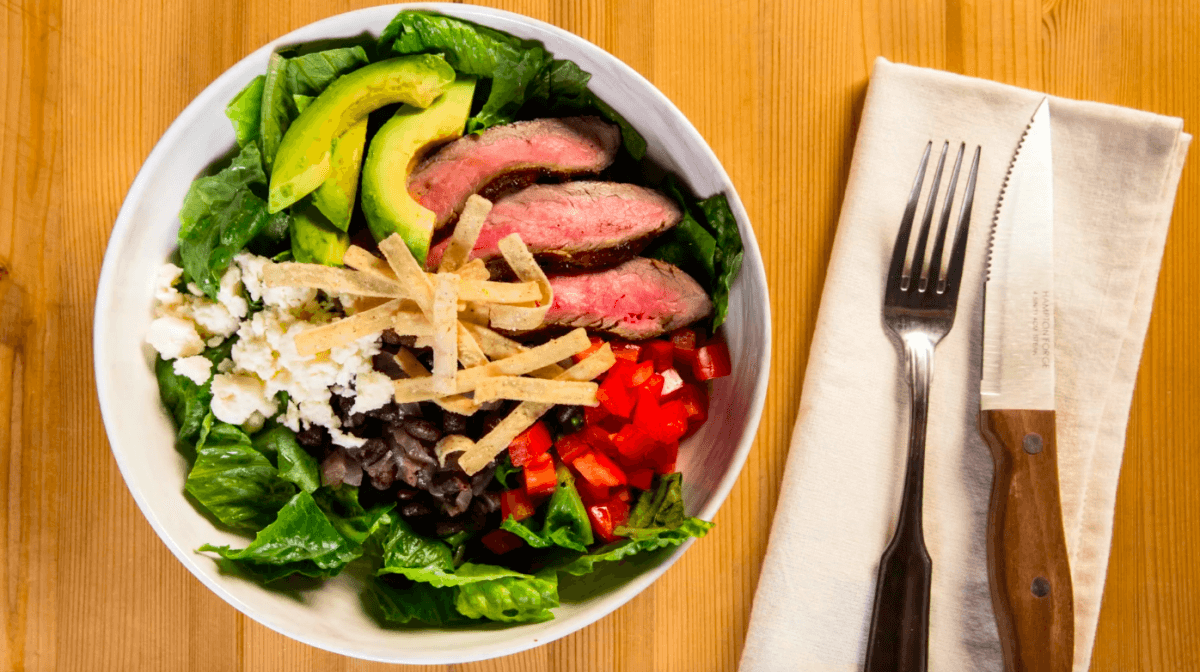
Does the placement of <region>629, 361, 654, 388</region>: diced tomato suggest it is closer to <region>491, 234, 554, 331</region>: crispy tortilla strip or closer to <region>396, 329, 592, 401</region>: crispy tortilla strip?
<region>396, 329, 592, 401</region>: crispy tortilla strip

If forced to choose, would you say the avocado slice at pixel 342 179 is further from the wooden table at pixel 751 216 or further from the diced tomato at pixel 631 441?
the diced tomato at pixel 631 441

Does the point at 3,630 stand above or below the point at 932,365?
below

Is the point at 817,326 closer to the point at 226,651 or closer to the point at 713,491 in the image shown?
the point at 713,491

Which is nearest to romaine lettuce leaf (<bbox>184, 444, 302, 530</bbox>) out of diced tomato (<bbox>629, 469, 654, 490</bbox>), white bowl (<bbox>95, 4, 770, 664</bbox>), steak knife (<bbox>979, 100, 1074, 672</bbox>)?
white bowl (<bbox>95, 4, 770, 664</bbox>)

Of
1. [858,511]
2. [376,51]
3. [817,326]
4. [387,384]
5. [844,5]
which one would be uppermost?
[844,5]

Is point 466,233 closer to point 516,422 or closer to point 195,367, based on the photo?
point 516,422

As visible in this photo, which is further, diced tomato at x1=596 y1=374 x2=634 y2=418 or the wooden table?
the wooden table

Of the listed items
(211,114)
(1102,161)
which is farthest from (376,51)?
(1102,161)

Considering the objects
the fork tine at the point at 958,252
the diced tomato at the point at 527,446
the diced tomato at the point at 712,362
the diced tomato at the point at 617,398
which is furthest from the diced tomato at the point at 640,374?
the fork tine at the point at 958,252

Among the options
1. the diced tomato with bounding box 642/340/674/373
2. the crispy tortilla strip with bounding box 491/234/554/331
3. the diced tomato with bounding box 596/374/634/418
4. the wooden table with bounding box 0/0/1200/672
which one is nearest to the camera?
the crispy tortilla strip with bounding box 491/234/554/331
